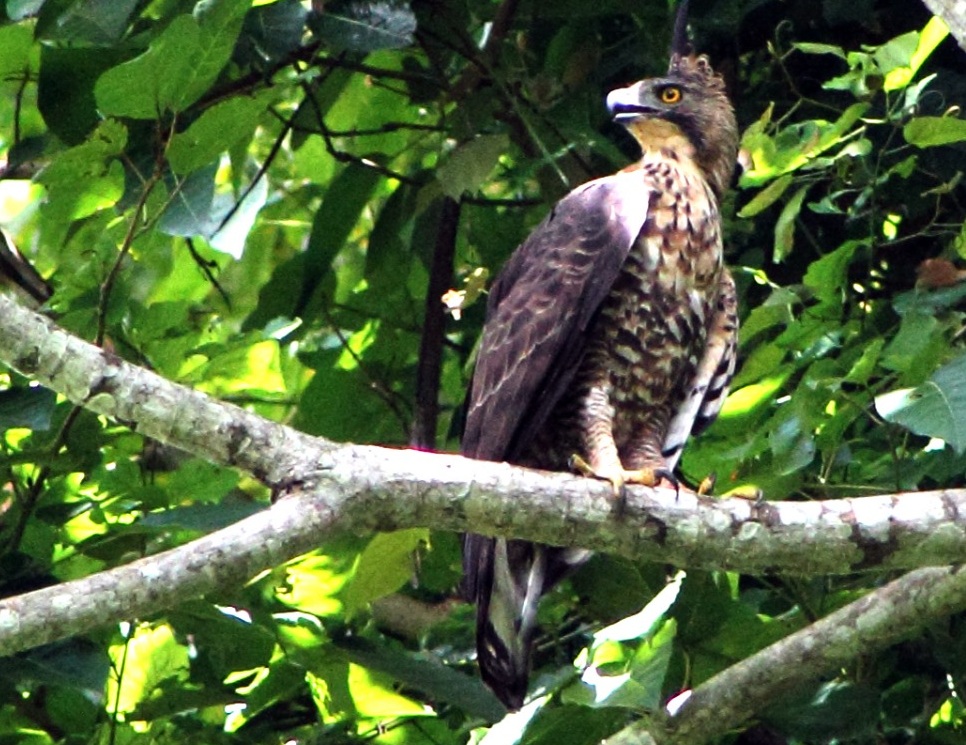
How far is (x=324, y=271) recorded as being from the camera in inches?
166

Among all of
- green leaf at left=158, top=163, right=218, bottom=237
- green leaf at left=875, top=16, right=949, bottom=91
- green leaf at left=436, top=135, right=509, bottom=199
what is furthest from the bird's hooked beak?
green leaf at left=158, top=163, right=218, bottom=237

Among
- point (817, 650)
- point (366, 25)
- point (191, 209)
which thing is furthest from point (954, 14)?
point (191, 209)

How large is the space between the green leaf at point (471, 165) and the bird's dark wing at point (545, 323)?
0.74ft

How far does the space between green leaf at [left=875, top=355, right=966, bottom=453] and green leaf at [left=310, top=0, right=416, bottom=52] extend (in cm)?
138

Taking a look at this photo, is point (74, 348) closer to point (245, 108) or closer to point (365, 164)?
point (245, 108)

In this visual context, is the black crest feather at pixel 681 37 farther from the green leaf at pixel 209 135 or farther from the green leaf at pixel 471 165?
the green leaf at pixel 209 135

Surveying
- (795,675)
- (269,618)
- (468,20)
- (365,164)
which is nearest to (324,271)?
(365,164)

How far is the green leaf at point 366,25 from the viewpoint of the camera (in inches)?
145

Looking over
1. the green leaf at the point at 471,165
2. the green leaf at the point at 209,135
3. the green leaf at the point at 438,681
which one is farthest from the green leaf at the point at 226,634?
the green leaf at the point at 471,165

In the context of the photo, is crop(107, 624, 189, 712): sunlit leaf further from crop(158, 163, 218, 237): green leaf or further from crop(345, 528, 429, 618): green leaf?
crop(158, 163, 218, 237): green leaf

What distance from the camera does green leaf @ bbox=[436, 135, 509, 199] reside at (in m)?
3.80

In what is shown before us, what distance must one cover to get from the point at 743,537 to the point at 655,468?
61 centimetres

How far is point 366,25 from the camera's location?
3711 mm

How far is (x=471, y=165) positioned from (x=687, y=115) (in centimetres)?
57
